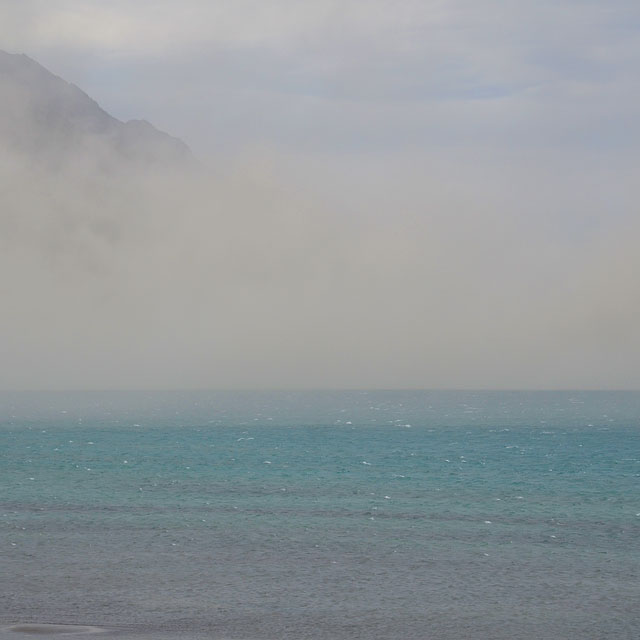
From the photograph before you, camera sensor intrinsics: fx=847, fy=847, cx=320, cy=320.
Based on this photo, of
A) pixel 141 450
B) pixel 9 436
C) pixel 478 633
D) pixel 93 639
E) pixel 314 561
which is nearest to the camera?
pixel 93 639

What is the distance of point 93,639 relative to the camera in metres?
21.5

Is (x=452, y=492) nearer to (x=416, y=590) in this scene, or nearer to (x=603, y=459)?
(x=416, y=590)

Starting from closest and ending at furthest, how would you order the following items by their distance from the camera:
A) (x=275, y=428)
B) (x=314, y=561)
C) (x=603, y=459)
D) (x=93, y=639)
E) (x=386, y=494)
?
(x=93, y=639) → (x=314, y=561) → (x=386, y=494) → (x=603, y=459) → (x=275, y=428)

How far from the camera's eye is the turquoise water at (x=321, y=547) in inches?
958

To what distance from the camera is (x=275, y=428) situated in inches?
4759

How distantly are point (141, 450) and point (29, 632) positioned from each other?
59.0m

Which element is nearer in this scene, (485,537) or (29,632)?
(29,632)

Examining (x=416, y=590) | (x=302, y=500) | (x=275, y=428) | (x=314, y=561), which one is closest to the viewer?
(x=416, y=590)

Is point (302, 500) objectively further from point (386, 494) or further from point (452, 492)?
point (452, 492)

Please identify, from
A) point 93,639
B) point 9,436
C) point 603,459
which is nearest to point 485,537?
point 93,639

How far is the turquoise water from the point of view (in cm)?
2434

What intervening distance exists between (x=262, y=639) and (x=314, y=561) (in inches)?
352

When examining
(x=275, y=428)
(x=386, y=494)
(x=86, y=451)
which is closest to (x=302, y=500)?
(x=386, y=494)

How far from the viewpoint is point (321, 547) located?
33344mm
